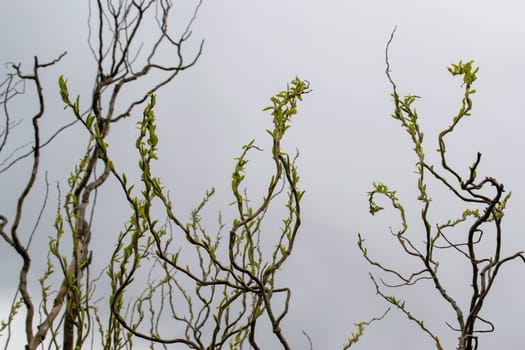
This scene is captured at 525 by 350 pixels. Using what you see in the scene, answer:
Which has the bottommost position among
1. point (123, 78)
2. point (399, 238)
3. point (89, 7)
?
point (399, 238)

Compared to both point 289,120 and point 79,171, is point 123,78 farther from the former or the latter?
point 289,120

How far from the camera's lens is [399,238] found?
8.32ft

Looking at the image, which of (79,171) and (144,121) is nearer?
(144,121)

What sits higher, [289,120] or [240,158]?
[289,120]

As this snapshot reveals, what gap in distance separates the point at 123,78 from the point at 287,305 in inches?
64.0

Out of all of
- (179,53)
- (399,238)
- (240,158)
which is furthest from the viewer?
(179,53)

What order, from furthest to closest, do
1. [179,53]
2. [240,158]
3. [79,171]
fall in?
[179,53], [79,171], [240,158]

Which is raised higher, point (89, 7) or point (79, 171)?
point (89, 7)

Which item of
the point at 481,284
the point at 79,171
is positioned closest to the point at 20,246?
the point at 79,171

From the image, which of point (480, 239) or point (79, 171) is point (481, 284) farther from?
point (79, 171)

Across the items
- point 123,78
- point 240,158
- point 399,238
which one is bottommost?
point 240,158

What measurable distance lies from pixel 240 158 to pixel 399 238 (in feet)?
4.35

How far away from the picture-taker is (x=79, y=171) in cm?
228

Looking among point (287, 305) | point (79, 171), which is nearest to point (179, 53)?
point (79, 171)
